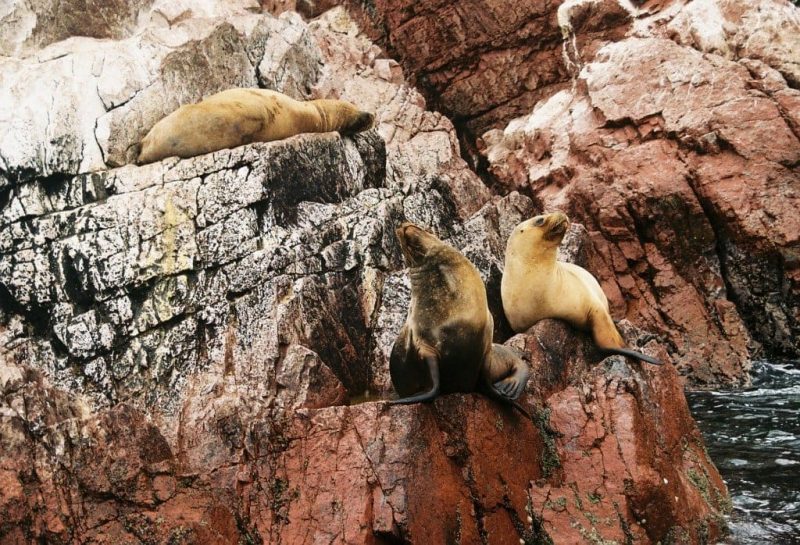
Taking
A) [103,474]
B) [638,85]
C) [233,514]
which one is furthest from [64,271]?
[638,85]

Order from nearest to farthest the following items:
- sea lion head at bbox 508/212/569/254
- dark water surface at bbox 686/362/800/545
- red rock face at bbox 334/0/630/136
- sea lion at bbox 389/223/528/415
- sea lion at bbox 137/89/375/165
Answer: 1. sea lion at bbox 389/223/528/415
2. dark water surface at bbox 686/362/800/545
3. sea lion head at bbox 508/212/569/254
4. sea lion at bbox 137/89/375/165
5. red rock face at bbox 334/0/630/136

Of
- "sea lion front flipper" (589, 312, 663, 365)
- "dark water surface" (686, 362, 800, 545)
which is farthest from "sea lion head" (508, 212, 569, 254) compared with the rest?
"dark water surface" (686, 362, 800, 545)

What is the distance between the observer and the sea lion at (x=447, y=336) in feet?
18.9

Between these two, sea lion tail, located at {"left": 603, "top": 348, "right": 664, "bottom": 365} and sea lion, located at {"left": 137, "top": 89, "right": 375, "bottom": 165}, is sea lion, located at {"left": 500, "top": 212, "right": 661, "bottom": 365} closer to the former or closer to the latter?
sea lion tail, located at {"left": 603, "top": 348, "right": 664, "bottom": 365}

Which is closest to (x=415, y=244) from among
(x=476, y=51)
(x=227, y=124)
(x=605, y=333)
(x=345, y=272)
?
(x=605, y=333)

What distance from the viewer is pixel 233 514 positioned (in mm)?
5203

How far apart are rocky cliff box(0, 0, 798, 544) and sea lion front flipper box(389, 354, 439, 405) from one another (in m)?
0.13

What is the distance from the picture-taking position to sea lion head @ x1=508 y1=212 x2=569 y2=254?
771cm

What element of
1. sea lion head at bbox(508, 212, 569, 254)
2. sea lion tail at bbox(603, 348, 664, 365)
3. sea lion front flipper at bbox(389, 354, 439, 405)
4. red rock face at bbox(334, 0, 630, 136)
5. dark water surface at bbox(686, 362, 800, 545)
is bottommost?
dark water surface at bbox(686, 362, 800, 545)

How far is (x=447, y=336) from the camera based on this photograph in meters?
5.79

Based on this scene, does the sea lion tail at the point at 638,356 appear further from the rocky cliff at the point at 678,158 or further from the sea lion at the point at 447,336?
the rocky cliff at the point at 678,158

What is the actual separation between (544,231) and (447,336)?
2344 mm

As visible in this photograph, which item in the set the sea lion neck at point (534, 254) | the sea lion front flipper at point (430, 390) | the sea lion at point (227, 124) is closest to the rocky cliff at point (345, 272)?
the sea lion front flipper at point (430, 390)

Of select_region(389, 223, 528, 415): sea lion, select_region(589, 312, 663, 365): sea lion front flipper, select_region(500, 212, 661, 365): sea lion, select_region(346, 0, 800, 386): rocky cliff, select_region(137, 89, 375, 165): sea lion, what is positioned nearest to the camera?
select_region(389, 223, 528, 415): sea lion
